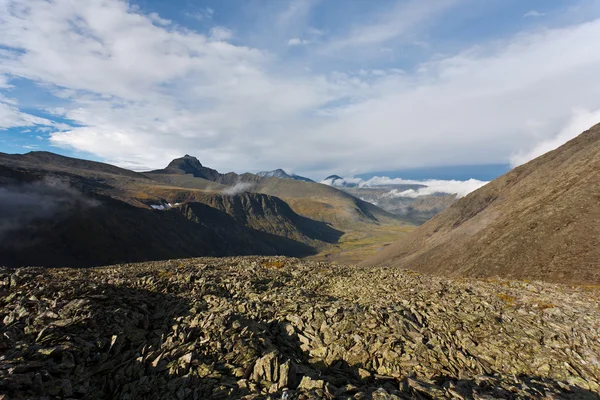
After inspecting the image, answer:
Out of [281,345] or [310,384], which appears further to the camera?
[281,345]

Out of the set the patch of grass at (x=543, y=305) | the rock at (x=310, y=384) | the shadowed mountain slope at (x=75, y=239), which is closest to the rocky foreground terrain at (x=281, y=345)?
the rock at (x=310, y=384)

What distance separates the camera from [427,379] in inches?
656

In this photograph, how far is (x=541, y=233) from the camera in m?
71.2

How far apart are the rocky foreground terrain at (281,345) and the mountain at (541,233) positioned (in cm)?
4309

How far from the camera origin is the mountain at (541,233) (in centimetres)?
6119

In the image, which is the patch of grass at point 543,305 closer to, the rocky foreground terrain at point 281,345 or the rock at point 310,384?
the rocky foreground terrain at point 281,345

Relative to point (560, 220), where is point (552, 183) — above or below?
above

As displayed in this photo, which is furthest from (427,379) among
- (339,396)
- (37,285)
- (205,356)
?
(37,285)

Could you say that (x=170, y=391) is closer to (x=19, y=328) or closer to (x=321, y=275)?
(x=19, y=328)

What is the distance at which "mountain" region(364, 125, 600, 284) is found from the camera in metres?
61.2

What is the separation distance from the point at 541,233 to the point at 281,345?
80.9 metres

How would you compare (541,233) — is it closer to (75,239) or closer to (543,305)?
(543,305)

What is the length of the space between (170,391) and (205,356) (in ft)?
8.89

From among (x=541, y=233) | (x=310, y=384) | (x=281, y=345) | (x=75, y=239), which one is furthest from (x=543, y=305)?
(x=75, y=239)
